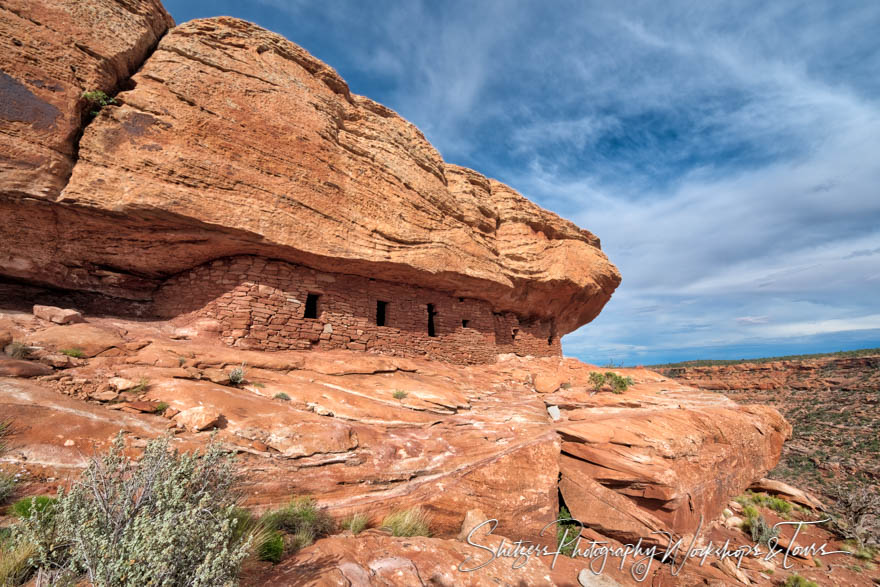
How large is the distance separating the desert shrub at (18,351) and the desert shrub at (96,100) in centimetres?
449

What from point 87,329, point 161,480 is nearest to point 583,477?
point 161,480

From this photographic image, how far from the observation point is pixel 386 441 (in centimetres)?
501

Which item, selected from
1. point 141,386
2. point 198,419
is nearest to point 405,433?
point 198,419

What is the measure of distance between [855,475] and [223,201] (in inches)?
1088

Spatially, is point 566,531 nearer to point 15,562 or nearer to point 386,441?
point 386,441

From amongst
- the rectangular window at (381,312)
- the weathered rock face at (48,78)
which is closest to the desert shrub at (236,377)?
the weathered rock face at (48,78)

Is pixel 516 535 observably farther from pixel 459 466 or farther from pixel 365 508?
pixel 365 508

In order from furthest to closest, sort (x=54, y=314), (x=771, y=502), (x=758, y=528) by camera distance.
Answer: (x=771, y=502), (x=758, y=528), (x=54, y=314)

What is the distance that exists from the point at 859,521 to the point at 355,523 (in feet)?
44.2

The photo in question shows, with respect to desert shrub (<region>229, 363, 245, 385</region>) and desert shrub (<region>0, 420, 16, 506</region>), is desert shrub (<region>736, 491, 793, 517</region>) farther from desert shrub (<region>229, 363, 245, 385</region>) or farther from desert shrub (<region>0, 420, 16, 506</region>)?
desert shrub (<region>0, 420, 16, 506</region>)

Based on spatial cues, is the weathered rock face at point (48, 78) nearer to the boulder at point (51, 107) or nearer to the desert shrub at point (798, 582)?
the boulder at point (51, 107)

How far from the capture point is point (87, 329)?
554 centimetres

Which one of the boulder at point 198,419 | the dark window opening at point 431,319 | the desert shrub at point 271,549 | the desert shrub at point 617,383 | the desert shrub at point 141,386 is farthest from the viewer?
the dark window opening at point 431,319

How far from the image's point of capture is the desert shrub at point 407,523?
3.66 m
